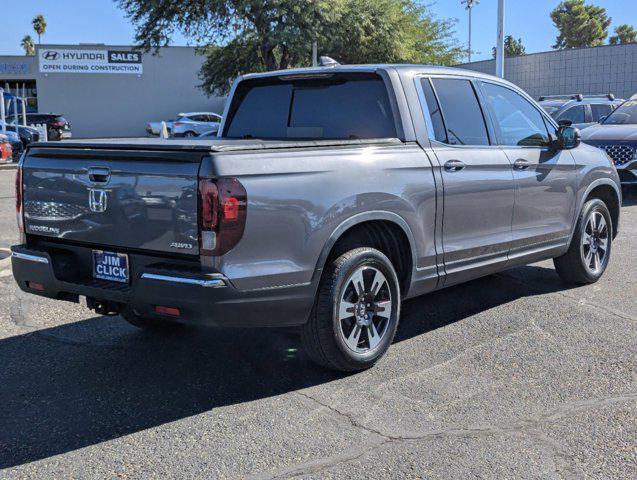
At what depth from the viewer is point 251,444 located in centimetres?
355

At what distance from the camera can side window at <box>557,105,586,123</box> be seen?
54.5ft

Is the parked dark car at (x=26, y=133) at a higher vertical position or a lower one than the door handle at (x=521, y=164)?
higher

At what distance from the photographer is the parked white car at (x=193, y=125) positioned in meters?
33.5

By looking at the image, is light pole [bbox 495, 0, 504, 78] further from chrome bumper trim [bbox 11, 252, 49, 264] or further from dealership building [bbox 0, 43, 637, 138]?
dealership building [bbox 0, 43, 637, 138]

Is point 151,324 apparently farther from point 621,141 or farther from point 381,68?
point 621,141

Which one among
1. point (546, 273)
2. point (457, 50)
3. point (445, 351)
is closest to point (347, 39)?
point (457, 50)

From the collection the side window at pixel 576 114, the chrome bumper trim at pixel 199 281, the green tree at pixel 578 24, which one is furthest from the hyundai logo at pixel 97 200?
the green tree at pixel 578 24

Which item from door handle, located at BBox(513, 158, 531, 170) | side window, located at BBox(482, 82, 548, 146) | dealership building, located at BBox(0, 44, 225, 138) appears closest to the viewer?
door handle, located at BBox(513, 158, 531, 170)

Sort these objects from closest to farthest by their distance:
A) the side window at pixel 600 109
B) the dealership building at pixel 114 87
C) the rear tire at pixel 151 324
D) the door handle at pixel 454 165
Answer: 1. the door handle at pixel 454 165
2. the rear tire at pixel 151 324
3. the side window at pixel 600 109
4. the dealership building at pixel 114 87

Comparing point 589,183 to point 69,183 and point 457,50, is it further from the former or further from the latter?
point 457,50

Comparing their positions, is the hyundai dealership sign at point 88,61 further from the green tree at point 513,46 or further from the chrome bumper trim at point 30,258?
the green tree at point 513,46

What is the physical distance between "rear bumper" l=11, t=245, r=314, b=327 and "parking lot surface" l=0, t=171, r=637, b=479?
52cm

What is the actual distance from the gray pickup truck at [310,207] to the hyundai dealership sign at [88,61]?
39959mm

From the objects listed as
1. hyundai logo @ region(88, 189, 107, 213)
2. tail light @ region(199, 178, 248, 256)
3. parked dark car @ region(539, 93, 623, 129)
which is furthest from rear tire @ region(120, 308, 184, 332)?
parked dark car @ region(539, 93, 623, 129)
